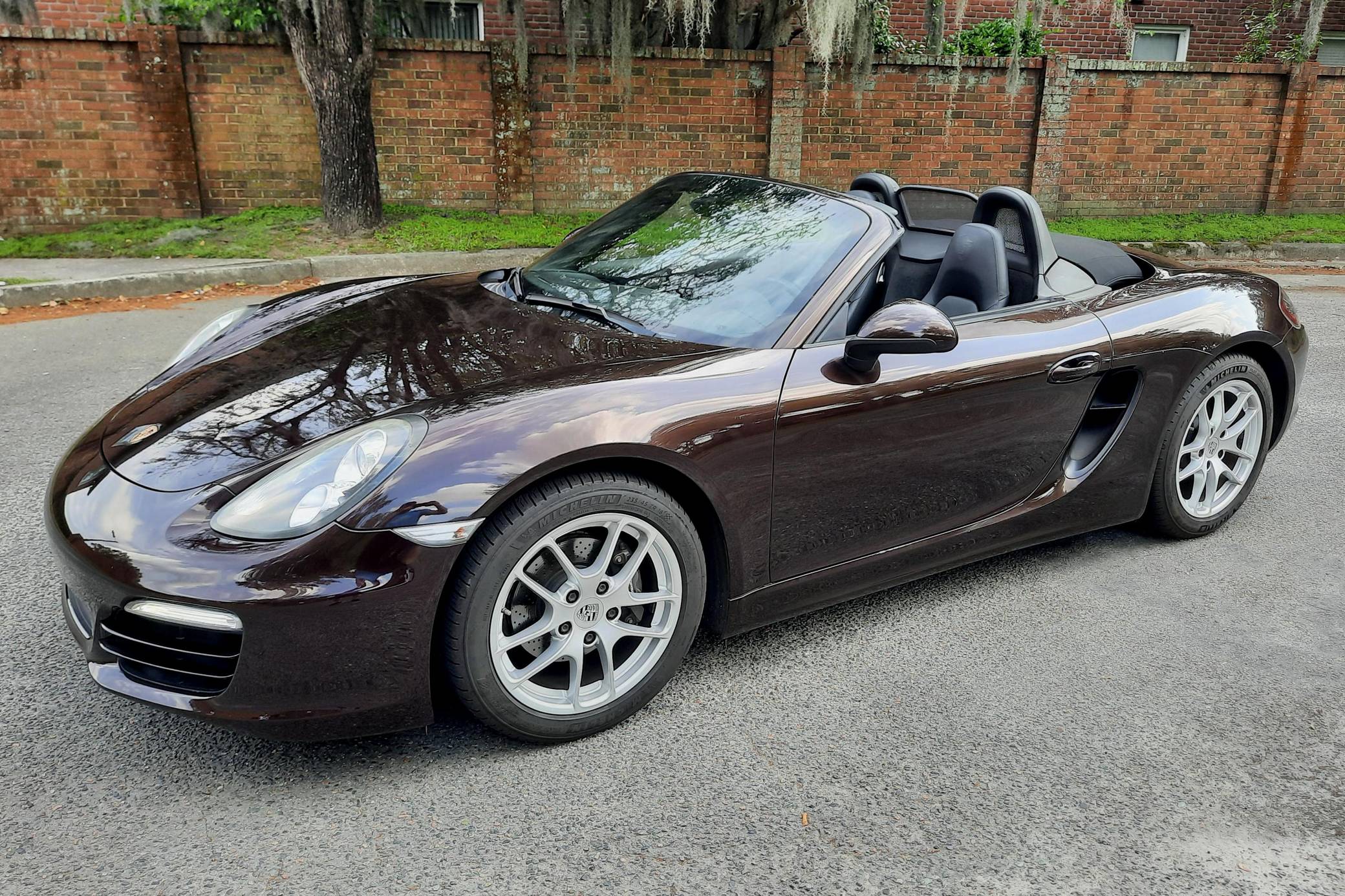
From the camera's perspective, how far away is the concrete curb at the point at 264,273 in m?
8.15

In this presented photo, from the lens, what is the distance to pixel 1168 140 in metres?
12.9

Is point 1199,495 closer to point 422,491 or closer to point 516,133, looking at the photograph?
point 422,491

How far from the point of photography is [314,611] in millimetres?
2141

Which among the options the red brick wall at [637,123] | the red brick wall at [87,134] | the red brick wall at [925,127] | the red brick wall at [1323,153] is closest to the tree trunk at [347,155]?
the red brick wall at [87,134]

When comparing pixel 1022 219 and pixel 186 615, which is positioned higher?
pixel 1022 219

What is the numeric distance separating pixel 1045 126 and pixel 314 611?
12457 millimetres

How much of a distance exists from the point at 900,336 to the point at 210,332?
7.63 ft

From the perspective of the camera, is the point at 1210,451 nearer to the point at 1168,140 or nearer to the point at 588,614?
the point at 588,614

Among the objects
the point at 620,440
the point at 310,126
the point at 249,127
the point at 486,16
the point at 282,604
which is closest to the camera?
the point at 282,604

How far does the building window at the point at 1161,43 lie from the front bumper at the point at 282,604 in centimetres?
1753

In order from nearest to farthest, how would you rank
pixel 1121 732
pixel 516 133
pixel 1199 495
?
pixel 1121 732 < pixel 1199 495 < pixel 516 133

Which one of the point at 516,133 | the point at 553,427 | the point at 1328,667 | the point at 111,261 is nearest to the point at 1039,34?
the point at 516,133

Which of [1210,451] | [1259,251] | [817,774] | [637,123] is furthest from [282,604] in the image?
[1259,251]

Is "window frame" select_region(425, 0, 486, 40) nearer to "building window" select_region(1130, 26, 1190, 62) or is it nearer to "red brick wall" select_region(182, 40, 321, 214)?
"red brick wall" select_region(182, 40, 321, 214)
